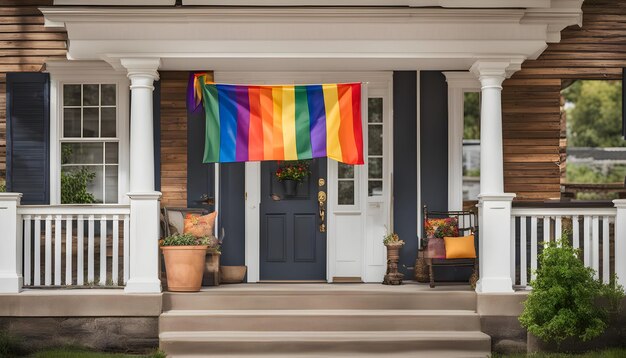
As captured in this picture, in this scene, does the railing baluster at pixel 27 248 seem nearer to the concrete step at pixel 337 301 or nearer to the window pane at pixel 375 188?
the concrete step at pixel 337 301

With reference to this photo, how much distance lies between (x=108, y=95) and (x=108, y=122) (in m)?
0.34

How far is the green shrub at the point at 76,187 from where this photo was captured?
36.0 ft

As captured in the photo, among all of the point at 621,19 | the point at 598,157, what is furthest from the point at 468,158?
the point at 621,19

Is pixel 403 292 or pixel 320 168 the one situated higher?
pixel 320 168

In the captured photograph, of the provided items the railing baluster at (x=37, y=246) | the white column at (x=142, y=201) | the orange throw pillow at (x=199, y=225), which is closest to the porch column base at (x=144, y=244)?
the white column at (x=142, y=201)

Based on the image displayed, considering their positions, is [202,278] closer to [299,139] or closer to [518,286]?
[299,139]

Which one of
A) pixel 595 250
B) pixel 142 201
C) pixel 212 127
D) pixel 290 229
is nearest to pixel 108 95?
pixel 212 127

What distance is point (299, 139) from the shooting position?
32.5 feet

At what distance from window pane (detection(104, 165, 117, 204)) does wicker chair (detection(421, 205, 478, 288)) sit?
12.5 feet

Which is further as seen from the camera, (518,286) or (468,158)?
(468,158)

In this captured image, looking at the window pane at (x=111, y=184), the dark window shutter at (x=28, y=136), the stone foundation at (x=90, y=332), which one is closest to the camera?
the stone foundation at (x=90, y=332)

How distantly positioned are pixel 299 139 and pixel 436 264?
2110 mm

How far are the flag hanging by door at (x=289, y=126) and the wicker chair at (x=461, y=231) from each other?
4.85ft

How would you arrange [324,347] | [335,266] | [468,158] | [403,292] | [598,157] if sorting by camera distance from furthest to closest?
[468,158]
[598,157]
[335,266]
[403,292]
[324,347]
